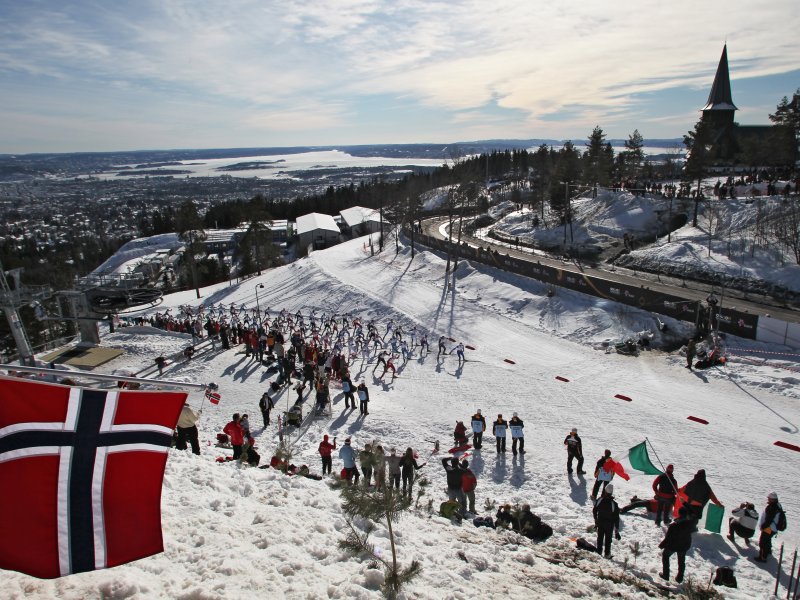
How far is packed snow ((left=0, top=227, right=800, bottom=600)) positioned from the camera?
7.25m

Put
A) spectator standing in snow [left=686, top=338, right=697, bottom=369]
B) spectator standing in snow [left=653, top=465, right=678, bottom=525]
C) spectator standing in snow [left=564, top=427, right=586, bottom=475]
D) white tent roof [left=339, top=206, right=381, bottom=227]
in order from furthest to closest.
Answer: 1. white tent roof [left=339, top=206, right=381, bottom=227]
2. spectator standing in snow [left=686, top=338, right=697, bottom=369]
3. spectator standing in snow [left=564, top=427, right=586, bottom=475]
4. spectator standing in snow [left=653, top=465, right=678, bottom=525]

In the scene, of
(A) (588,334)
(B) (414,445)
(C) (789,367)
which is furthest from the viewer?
(A) (588,334)

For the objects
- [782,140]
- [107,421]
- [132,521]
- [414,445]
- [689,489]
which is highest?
[782,140]

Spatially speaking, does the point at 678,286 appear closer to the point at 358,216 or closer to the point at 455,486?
the point at 455,486

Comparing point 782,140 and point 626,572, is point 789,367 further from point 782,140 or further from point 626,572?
point 782,140

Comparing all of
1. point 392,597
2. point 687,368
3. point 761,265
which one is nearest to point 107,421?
point 392,597

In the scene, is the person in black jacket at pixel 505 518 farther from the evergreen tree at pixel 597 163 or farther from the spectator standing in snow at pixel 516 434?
the evergreen tree at pixel 597 163

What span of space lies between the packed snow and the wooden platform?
61cm

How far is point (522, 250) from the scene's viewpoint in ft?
170

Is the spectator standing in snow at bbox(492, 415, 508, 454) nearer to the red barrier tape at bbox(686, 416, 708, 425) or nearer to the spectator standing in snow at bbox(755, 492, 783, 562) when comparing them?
the spectator standing in snow at bbox(755, 492, 783, 562)

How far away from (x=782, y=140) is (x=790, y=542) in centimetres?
5491

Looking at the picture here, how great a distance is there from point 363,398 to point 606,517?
945 cm

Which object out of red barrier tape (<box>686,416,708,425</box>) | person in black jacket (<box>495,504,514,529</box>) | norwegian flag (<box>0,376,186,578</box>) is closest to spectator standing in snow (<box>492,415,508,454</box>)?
person in black jacket (<box>495,504,514,529</box>)

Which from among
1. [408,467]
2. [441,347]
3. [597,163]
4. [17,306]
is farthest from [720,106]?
[17,306]
